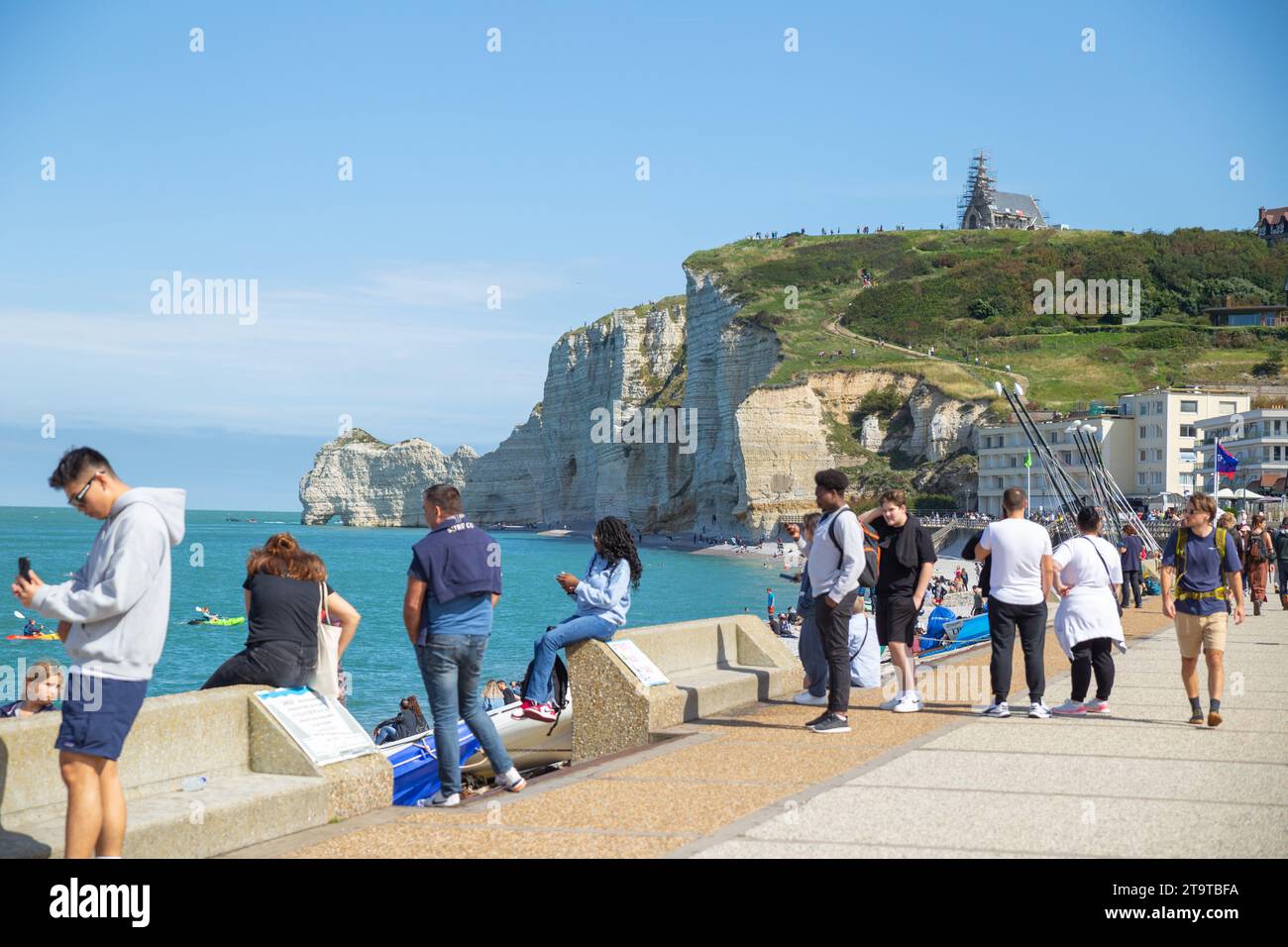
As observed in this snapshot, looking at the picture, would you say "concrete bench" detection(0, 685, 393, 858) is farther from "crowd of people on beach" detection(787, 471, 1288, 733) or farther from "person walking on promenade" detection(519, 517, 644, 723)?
"crowd of people on beach" detection(787, 471, 1288, 733)

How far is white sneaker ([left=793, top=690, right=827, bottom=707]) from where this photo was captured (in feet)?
38.3

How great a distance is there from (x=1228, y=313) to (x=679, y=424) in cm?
5448

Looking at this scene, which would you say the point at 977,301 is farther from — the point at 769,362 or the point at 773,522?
the point at 773,522

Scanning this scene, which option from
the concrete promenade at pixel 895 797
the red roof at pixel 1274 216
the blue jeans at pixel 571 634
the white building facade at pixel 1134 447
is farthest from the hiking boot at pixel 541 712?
the red roof at pixel 1274 216

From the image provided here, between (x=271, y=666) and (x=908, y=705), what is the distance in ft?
18.8

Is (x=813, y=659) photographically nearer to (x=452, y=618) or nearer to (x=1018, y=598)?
(x=1018, y=598)

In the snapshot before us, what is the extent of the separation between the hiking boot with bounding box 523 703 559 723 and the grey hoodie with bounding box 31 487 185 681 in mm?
5482

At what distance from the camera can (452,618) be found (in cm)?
798

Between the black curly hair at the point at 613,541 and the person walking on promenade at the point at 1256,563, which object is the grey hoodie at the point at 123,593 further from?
the person walking on promenade at the point at 1256,563

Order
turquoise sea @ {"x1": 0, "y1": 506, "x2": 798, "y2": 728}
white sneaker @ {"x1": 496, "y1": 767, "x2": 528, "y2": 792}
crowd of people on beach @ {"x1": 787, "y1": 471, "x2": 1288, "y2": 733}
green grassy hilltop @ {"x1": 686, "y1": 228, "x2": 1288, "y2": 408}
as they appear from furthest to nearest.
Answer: green grassy hilltop @ {"x1": 686, "y1": 228, "x2": 1288, "y2": 408} < turquoise sea @ {"x1": 0, "y1": 506, "x2": 798, "y2": 728} < crowd of people on beach @ {"x1": 787, "y1": 471, "x2": 1288, "y2": 733} < white sneaker @ {"x1": 496, "y1": 767, "x2": 528, "y2": 792}

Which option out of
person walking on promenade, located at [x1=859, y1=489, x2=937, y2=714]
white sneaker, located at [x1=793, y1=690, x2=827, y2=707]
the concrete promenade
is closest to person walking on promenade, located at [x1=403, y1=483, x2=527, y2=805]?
the concrete promenade

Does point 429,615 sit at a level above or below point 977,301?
below

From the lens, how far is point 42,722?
610 centimetres
